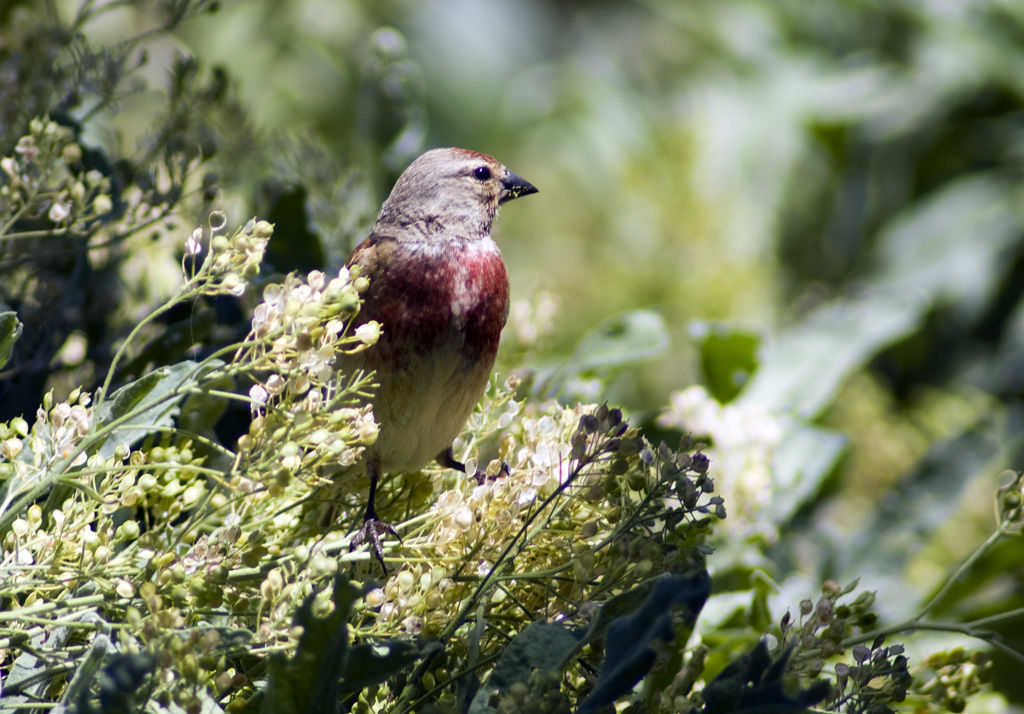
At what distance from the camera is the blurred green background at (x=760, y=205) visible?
4.46 feet

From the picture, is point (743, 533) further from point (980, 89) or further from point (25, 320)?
point (980, 89)

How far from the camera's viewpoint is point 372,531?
797 millimetres

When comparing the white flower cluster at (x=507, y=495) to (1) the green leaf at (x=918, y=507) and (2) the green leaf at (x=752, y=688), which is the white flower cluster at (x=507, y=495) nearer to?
→ (2) the green leaf at (x=752, y=688)

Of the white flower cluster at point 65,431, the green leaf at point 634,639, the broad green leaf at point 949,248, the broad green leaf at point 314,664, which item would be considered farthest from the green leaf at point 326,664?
the broad green leaf at point 949,248

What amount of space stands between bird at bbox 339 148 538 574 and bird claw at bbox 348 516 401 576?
0.19ft

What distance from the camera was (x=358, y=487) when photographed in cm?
96

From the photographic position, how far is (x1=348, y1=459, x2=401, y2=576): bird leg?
2.54 feet

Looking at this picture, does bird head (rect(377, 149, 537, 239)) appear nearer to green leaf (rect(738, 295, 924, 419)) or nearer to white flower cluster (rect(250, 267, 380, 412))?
white flower cluster (rect(250, 267, 380, 412))

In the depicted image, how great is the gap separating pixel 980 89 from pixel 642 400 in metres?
1.58

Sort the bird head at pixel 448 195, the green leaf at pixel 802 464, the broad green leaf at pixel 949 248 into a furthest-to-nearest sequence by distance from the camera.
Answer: the broad green leaf at pixel 949 248, the green leaf at pixel 802 464, the bird head at pixel 448 195

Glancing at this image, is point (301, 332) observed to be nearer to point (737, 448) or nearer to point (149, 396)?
point (149, 396)

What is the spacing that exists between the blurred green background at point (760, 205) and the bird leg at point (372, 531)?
34 cm

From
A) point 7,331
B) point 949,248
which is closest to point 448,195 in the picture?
point 7,331

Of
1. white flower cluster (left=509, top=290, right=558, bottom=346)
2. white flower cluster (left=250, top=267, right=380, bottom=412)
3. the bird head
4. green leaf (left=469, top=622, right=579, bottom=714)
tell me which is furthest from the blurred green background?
green leaf (left=469, top=622, right=579, bottom=714)
